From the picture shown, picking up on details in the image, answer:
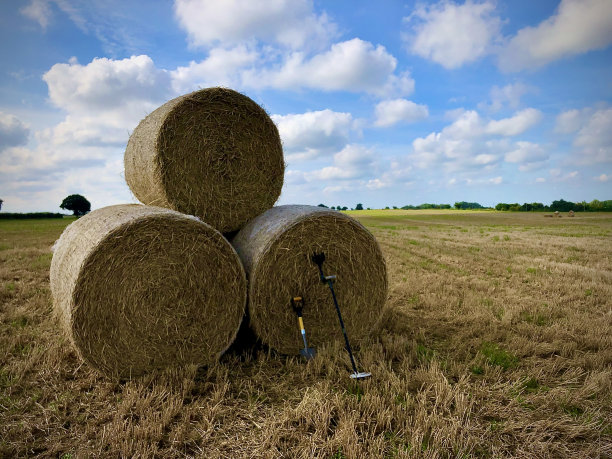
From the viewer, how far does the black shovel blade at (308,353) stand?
4.39 metres

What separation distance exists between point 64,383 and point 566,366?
506 cm

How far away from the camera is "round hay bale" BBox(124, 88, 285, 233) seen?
16.1ft

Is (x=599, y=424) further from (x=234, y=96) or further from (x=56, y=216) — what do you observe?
(x=56, y=216)

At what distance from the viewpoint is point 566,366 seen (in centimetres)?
427

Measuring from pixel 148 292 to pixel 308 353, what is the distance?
5.91 ft

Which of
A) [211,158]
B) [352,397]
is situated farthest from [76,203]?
[352,397]

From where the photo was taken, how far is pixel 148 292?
3.92 metres

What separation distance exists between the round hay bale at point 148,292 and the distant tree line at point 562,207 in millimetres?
56206

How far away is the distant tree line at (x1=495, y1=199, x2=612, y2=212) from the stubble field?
53188 mm

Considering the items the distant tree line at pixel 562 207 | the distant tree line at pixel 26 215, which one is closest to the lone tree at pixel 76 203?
the distant tree line at pixel 26 215

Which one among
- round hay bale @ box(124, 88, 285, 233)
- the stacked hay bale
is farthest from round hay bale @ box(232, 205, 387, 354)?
round hay bale @ box(124, 88, 285, 233)

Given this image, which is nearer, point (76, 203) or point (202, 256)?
point (202, 256)

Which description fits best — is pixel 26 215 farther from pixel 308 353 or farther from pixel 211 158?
pixel 308 353

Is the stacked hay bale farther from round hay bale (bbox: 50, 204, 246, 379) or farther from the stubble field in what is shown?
the stubble field
